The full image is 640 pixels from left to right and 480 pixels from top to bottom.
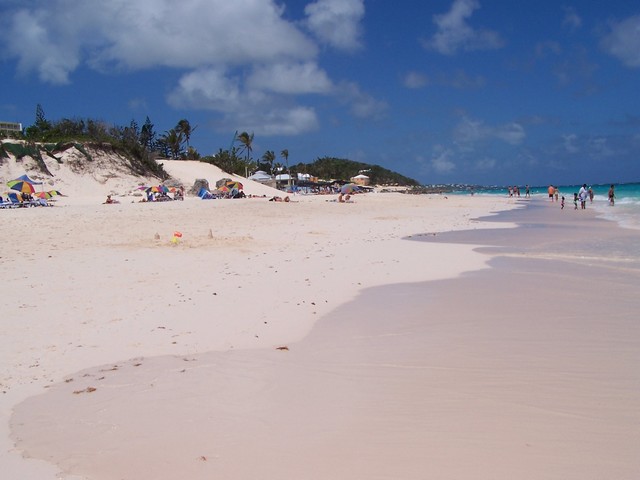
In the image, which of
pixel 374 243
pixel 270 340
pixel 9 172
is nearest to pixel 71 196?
pixel 9 172

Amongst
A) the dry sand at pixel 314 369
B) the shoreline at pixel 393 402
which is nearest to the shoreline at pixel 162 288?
the dry sand at pixel 314 369

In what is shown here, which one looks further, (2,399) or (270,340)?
(270,340)

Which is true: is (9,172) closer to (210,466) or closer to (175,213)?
(175,213)

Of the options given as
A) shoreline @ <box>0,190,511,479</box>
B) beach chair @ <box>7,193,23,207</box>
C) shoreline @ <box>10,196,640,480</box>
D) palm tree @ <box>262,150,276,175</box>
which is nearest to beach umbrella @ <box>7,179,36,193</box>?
beach chair @ <box>7,193,23,207</box>

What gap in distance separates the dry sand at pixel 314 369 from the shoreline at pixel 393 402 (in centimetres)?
2

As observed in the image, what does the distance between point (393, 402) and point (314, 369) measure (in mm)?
1038

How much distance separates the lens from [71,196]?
3841 centimetres

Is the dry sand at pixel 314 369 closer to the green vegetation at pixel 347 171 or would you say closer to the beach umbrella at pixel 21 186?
the beach umbrella at pixel 21 186

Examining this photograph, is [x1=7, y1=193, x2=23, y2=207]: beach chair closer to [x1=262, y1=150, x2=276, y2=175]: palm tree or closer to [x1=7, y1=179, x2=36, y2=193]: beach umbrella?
[x1=7, y1=179, x2=36, y2=193]: beach umbrella

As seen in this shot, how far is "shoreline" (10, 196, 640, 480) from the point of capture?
3369 mm

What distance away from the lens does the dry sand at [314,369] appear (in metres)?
3.43

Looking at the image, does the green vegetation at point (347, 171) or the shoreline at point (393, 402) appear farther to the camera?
the green vegetation at point (347, 171)

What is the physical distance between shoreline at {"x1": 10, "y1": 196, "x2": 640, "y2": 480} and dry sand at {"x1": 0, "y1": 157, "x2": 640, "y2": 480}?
2cm

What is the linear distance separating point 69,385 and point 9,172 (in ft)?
123
